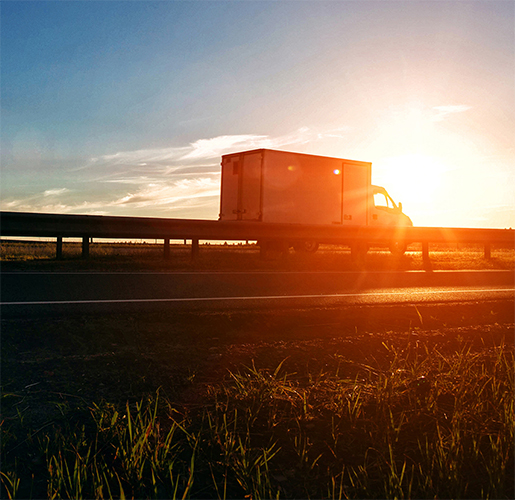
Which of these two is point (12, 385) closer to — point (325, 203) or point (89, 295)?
point (89, 295)

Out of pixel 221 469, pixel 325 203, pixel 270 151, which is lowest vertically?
→ pixel 221 469

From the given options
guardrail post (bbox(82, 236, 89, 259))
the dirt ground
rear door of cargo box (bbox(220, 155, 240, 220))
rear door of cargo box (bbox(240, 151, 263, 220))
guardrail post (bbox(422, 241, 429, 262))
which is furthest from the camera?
rear door of cargo box (bbox(220, 155, 240, 220))

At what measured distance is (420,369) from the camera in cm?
409

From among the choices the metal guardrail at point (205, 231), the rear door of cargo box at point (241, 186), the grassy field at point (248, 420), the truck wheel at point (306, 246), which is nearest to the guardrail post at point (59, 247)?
the metal guardrail at point (205, 231)

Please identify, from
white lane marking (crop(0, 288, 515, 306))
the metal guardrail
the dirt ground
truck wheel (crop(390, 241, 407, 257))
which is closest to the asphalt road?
white lane marking (crop(0, 288, 515, 306))

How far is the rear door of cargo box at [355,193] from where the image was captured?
70.2ft

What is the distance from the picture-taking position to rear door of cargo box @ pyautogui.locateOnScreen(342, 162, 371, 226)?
21.4m

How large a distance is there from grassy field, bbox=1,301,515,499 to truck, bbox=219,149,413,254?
1482cm

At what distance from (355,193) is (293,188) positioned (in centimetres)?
301

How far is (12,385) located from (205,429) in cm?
160

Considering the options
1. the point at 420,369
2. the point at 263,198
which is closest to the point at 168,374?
the point at 420,369

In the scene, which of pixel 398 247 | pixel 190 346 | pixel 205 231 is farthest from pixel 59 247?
pixel 398 247

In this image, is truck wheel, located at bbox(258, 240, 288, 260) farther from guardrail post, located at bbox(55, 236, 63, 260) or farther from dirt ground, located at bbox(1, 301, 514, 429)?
dirt ground, located at bbox(1, 301, 514, 429)

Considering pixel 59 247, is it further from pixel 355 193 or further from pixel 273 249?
pixel 355 193
